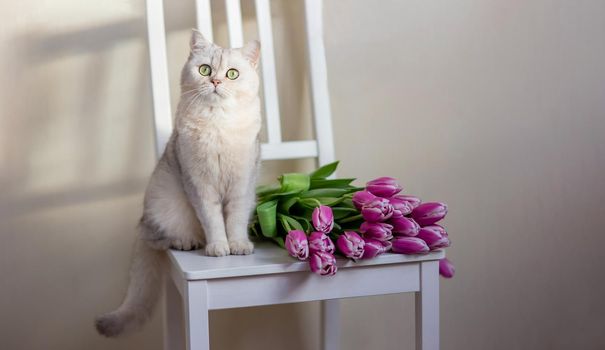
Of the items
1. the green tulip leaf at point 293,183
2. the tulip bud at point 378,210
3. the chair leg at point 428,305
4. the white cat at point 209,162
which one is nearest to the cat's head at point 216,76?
the white cat at point 209,162

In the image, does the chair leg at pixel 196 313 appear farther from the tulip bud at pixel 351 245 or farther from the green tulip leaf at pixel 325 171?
the green tulip leaf at pixel 325 171

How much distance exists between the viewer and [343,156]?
1572mm

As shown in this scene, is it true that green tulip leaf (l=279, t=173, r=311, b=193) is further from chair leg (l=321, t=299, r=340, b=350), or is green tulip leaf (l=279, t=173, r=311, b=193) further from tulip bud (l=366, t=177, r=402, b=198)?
chair leg (l=321, t=299, r=340, b=350)

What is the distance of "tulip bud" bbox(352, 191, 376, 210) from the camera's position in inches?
41.0

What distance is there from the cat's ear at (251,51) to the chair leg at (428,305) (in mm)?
428

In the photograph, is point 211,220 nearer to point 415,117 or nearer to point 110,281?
point 110,281

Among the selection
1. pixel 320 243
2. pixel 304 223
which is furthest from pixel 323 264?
pixel 304 223

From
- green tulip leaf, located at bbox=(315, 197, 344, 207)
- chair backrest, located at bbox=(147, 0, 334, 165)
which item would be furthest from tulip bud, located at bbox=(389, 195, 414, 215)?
chair backrest, located at bbox=(147, 0, 334, 165)

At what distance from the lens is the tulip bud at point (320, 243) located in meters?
1.00

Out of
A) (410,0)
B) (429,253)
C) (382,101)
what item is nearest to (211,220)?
(429,253)

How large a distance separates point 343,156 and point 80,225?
23.6 inches

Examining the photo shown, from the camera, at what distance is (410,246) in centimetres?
104

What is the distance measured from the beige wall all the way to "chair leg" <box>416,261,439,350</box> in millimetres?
523

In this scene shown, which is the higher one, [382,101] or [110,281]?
[382,101]
